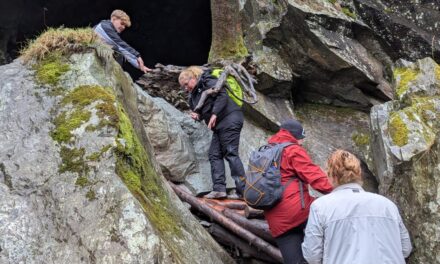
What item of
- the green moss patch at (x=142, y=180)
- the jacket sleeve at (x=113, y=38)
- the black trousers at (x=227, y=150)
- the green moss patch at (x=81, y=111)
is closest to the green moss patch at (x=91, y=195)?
the green moss patch at (x=142, y=180)

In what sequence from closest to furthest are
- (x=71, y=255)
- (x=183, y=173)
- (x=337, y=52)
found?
(x=71, y=255) → (x=183, y=173) → (x=337, y=52)

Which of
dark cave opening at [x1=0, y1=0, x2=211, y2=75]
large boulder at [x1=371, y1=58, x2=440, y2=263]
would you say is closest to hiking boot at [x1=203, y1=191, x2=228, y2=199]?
large boulder at [x1=371, y1=58, x2=440, y2=263]

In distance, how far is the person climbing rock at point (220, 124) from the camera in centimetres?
857

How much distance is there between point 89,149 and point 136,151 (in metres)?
0.58

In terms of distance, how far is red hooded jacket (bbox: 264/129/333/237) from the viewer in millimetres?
5348

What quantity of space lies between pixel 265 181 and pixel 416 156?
2.04 m

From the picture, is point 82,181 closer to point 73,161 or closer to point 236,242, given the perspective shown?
point 73,161

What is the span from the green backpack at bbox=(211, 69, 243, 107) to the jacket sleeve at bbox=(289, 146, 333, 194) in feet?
10.8

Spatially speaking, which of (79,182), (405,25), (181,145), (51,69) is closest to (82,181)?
(79,182)

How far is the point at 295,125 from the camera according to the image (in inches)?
230

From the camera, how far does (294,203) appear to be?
539 cm

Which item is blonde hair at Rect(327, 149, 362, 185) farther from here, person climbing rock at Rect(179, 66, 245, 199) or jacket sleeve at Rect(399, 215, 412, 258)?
person climbing rock at Rect(179, 66, 245, 199)

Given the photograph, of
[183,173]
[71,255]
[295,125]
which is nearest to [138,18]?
[183,173]

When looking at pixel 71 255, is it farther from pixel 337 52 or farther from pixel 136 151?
pixel 337 52
